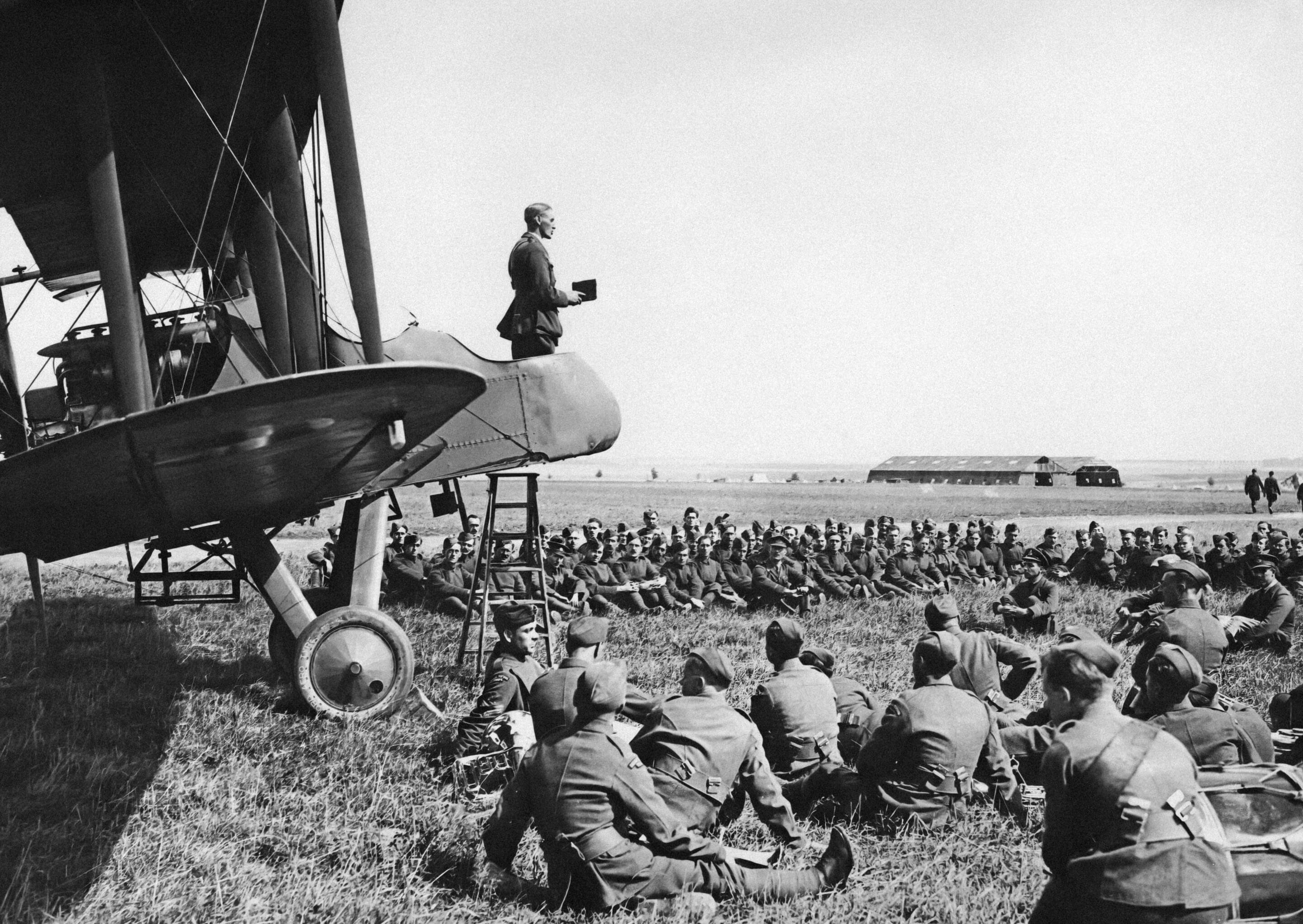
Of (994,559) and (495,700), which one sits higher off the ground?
(495,700)

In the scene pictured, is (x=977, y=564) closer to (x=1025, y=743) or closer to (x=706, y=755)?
(x=1025, y=743)

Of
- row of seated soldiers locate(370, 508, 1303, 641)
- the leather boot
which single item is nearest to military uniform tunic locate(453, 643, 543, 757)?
the leather boot

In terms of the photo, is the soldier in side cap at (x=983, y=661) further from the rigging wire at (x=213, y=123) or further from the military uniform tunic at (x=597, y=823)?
the rigging wire at (x=213, y=123)

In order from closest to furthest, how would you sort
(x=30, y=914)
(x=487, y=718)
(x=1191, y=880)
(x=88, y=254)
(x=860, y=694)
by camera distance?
(x=1191, y=880) → (x=30, y=914) → (x=487, y=718) → (x=860, y=694) → (x=88, y=254)

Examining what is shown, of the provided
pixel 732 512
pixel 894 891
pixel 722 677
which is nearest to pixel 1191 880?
pixel 894 891

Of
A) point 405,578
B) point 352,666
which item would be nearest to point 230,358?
point 352,666

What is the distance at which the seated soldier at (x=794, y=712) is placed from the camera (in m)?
5.69

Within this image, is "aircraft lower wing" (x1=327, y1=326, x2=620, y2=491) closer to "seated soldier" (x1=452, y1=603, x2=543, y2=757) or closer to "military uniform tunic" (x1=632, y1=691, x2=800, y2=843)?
"seated soldier" (x1=452, y1=603, x2=543, y2=757)

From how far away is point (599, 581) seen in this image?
568 inches

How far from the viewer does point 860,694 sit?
6.94m

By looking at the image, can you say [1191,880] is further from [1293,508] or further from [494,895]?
[1293,508]

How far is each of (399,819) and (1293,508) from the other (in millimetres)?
53991

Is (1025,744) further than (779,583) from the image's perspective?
No

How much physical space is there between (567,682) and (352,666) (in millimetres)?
2945
